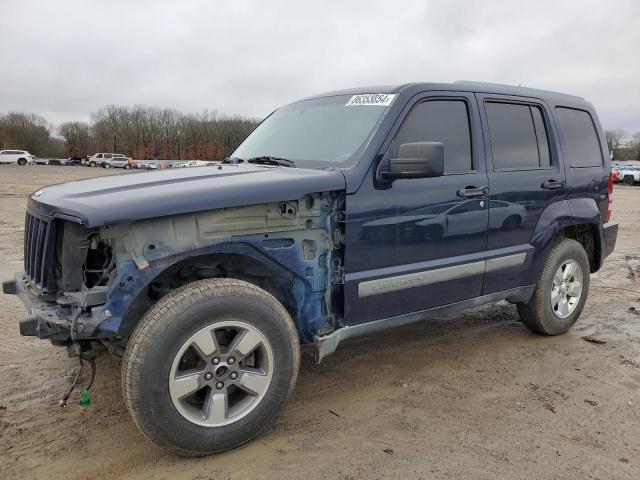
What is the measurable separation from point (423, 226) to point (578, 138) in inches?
94.8

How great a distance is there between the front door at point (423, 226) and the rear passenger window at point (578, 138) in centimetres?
128

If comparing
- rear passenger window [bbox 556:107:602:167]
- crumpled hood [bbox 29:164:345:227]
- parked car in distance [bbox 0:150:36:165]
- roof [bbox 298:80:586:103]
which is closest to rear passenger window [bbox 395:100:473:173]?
roof [bbox 298:80:586:103]

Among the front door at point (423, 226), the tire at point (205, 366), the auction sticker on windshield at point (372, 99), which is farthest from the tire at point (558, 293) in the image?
the tire at point (205, 366)

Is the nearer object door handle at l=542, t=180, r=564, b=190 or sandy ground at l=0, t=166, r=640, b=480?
sandy ground at l=0, t=166, r=640, b=480

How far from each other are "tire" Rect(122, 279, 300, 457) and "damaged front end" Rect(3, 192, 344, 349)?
0.62 feet

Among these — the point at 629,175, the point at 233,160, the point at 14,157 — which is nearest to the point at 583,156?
the point at 233,160

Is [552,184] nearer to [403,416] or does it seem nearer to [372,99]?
[372,99]

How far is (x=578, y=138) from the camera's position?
4.95 meters

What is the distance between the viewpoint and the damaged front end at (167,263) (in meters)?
2.65

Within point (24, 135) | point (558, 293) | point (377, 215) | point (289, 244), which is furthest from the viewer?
point (24, 135)

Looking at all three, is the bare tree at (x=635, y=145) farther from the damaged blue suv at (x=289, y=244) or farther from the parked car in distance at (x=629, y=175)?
the damaged blue suv at (x=289, y=244)

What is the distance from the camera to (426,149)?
10.3 feet

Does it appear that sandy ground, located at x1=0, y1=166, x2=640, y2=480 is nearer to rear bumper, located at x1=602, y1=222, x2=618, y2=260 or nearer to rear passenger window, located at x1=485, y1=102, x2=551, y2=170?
rear bumper, located at x1=602, y1=222, x2=618, y2=260

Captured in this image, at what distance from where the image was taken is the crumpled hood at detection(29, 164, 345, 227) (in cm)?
260
